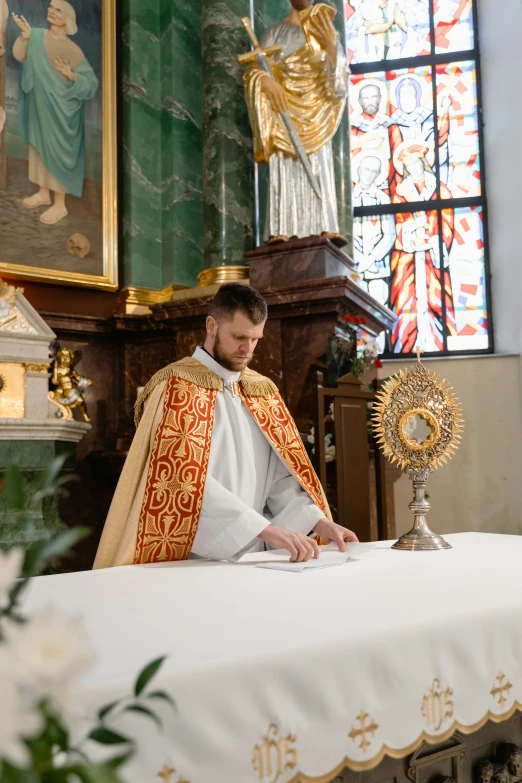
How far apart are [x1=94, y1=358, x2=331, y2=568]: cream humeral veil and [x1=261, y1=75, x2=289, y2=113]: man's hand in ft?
12.3

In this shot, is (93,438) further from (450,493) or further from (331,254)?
(450,493)

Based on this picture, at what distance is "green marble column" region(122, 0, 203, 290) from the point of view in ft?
23.2

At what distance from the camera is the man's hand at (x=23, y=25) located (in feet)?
21.7

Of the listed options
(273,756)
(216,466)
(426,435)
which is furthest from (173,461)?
(273,756)

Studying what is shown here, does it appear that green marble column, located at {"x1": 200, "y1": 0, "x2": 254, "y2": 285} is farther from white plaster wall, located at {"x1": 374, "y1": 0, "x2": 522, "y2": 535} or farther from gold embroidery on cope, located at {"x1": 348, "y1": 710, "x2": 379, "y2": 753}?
gold embroidery on cope, located at {"x1": 348, "y1": 710, "x2": 379, "y2": 753}

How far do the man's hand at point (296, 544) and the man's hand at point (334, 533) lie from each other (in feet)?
0.79

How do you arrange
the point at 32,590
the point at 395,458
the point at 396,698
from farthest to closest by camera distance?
the point at 395,458 → the point at 32,590 → the point at 396,698

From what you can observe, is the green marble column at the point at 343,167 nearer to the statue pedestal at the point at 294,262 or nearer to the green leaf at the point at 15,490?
the statue pedestal at the point at 294,262

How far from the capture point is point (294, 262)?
20.5ft

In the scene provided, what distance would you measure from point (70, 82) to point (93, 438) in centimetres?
304


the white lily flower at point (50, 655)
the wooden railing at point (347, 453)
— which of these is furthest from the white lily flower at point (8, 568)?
the wooden railing at point (347, 453)

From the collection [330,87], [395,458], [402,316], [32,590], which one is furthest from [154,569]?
[402,316]

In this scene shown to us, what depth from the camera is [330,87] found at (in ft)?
21.6

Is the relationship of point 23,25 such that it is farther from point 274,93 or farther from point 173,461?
point 173,461
